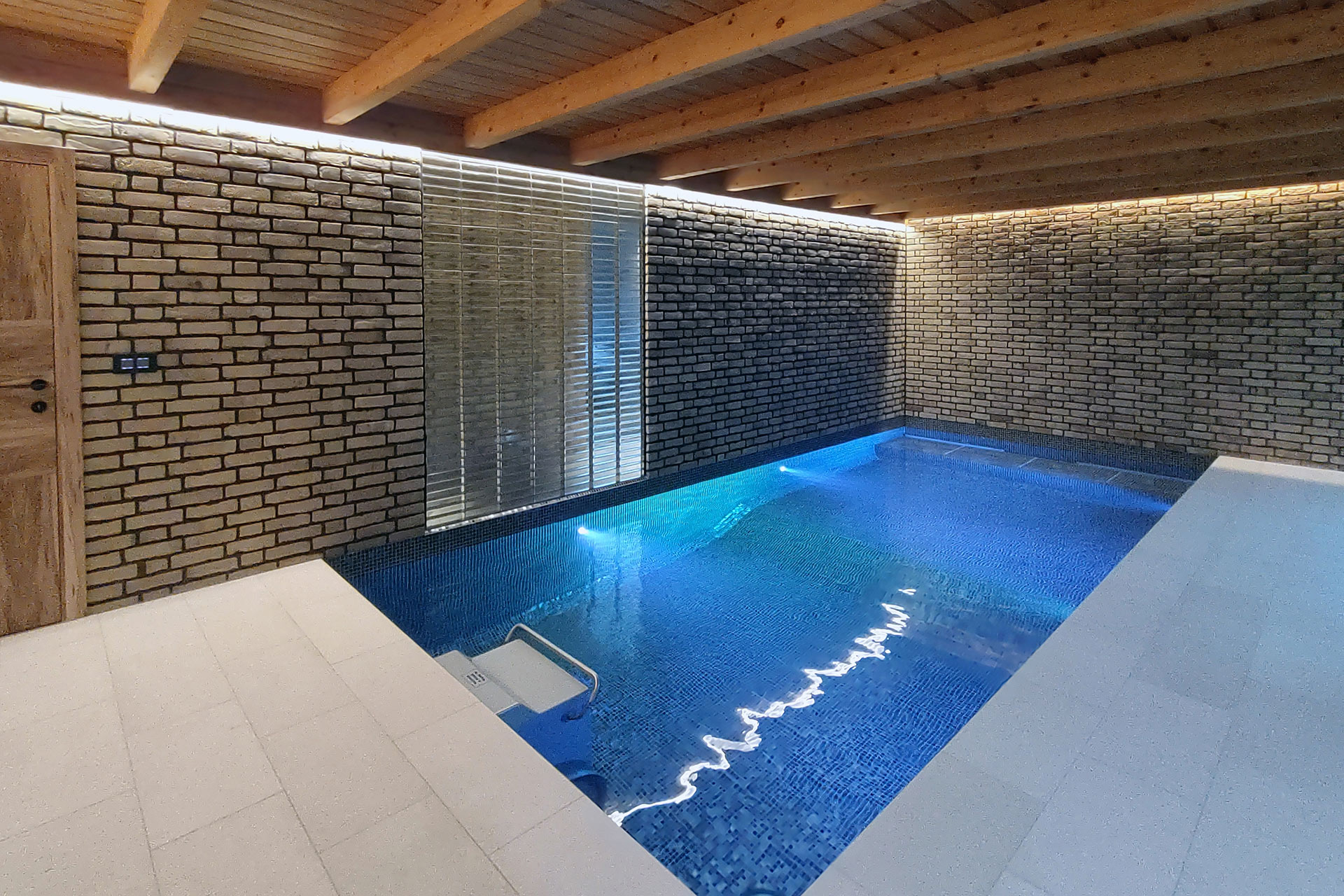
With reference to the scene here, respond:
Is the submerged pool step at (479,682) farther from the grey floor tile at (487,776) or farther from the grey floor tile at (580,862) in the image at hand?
the grey floor tile at (580,862)

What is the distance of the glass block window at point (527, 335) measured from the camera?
507 cm

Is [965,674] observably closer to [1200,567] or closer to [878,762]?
[878,762]

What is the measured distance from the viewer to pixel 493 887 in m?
1.94

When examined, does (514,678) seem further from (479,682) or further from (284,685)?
(284,685)

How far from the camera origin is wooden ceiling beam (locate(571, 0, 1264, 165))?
2957mm

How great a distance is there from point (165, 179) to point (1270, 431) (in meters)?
9.71

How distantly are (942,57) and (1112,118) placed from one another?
187cm

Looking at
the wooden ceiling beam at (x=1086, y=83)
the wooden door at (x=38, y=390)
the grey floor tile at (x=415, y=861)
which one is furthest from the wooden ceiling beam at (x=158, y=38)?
the wooden ceiling beam at (x=1086, y=83)

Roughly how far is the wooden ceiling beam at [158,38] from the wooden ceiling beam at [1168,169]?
224 inches

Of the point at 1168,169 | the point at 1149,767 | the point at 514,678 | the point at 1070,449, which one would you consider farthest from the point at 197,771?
the point at 1070,449

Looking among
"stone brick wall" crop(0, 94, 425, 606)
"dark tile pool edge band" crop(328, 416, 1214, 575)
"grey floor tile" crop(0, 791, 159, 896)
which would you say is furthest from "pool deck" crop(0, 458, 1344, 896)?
"dark tile pool edge band" crop(328, 416, 1214, 575)

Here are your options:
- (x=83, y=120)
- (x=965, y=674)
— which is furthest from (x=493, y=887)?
(x=83, y=120)

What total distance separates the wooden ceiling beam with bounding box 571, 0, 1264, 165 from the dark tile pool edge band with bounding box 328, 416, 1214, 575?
9.67ft

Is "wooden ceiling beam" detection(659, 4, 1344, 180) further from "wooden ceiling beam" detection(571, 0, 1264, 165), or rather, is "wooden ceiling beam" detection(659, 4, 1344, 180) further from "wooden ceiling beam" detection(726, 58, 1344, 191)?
"wooden ceiling beam" detection(571, 0, 1264, 165)
